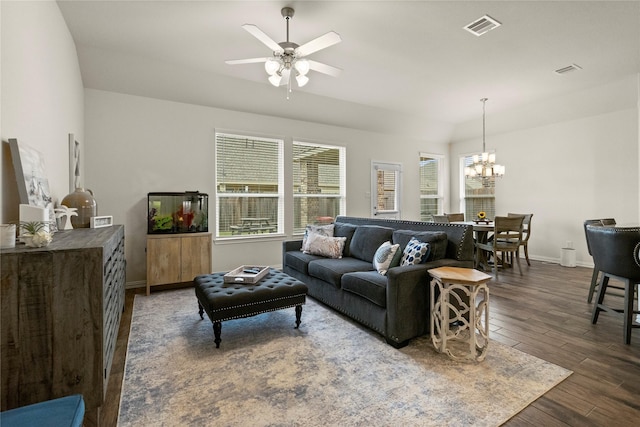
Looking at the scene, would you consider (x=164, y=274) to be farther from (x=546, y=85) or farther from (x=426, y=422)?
(x=546, y=85)

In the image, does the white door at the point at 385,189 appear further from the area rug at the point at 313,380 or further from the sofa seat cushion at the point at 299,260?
the area rug at the point at 313,380

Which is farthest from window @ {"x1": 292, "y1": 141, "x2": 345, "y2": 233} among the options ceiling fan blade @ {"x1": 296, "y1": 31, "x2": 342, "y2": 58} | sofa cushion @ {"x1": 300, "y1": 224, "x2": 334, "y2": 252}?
ceiling fan blade @ {"x1": 296, "y1": 31, "x2": 342, "y2": 58}

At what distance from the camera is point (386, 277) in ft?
8.82

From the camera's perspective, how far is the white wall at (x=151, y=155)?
4.09m

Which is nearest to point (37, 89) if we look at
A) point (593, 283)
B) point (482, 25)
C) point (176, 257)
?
point (176, 257)

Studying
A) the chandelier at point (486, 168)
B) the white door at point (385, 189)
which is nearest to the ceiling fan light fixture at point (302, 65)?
the white door at point (385, 189)

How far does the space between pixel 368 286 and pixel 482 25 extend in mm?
2891

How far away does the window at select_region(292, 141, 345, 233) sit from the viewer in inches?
222

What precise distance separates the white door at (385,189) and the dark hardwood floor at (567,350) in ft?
9.27

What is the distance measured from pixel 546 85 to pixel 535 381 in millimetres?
4693

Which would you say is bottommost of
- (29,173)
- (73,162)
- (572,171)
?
(29,173)

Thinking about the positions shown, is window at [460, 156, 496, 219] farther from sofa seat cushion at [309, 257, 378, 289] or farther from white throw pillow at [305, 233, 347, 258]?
sofa seat cushion at [309, 257, 378, 289]

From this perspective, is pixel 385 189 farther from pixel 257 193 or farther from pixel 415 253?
pixel 415 253

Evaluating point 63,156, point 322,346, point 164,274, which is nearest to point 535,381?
point 322,346
